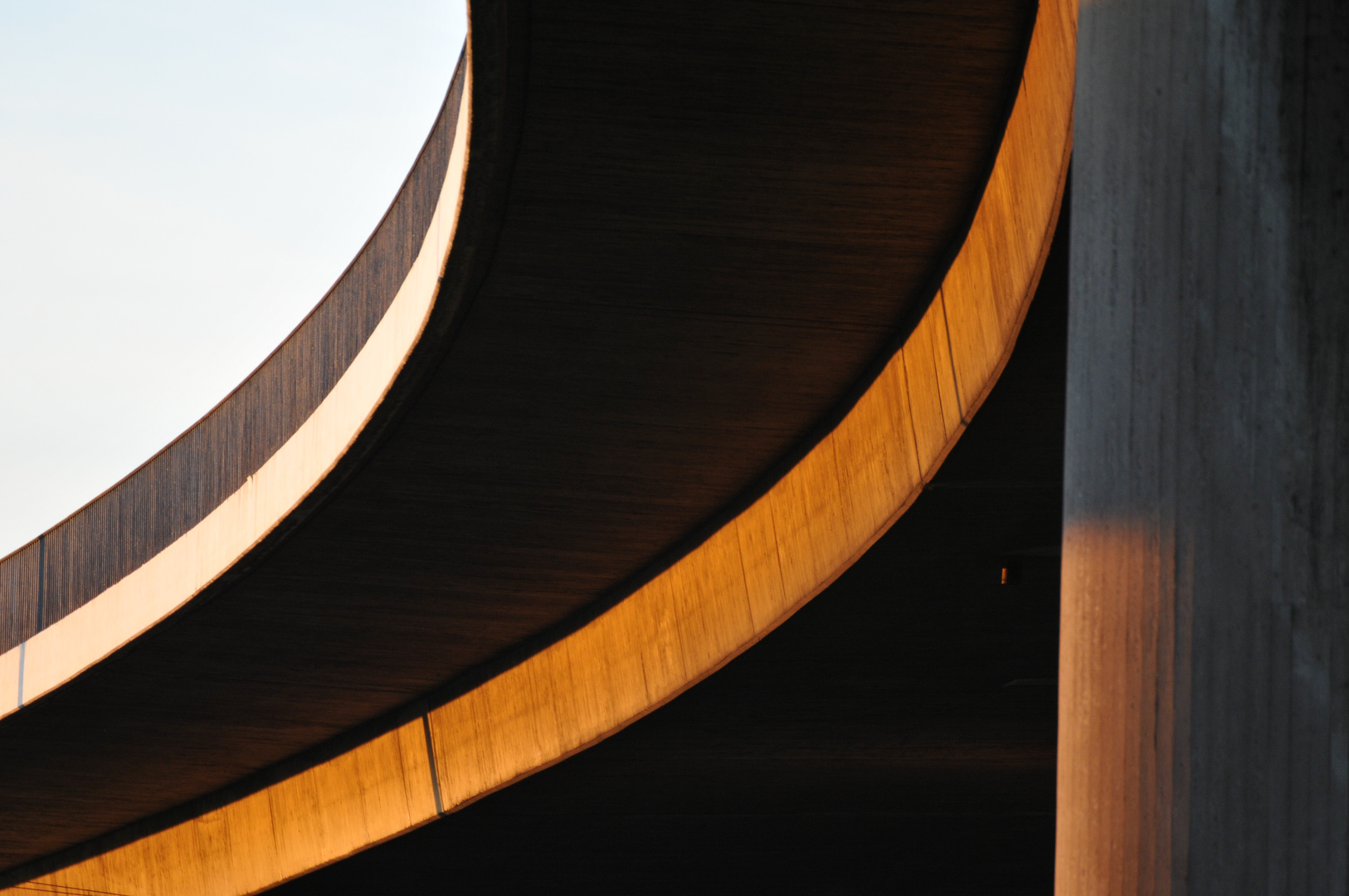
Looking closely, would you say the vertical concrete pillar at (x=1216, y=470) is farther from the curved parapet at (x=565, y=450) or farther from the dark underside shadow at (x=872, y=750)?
the dark underside shadow at (x=872, y=750)

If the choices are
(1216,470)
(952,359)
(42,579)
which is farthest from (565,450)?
(1216,470)

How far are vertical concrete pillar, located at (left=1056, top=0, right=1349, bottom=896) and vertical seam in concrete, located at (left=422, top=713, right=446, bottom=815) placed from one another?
1372cm

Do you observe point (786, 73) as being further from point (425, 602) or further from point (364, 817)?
point (364, 817)

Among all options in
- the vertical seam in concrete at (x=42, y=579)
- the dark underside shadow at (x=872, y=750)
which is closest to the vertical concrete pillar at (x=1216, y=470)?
the dark underside shadow at (x=872, y=750)

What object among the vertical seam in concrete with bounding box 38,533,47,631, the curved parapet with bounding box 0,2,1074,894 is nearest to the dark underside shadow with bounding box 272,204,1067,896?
the curved parapet with bounding box 0,2,1074,894

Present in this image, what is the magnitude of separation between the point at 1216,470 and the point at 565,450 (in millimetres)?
8133

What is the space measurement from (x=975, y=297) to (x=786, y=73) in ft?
6.32

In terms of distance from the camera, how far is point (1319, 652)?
2.37m

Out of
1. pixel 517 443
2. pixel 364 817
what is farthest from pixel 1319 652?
pixel 364 817

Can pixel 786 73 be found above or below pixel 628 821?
above

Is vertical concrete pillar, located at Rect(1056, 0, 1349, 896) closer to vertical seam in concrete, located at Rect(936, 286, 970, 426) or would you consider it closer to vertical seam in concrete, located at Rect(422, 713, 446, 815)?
vertical seam in concrete, located at Rect(936, 286, 970, 426)

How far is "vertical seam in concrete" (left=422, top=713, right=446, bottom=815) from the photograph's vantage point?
51.7 ft

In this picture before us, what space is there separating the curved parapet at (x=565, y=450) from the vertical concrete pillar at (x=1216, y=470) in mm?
3705

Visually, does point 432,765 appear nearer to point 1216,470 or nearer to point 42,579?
point 42,579
